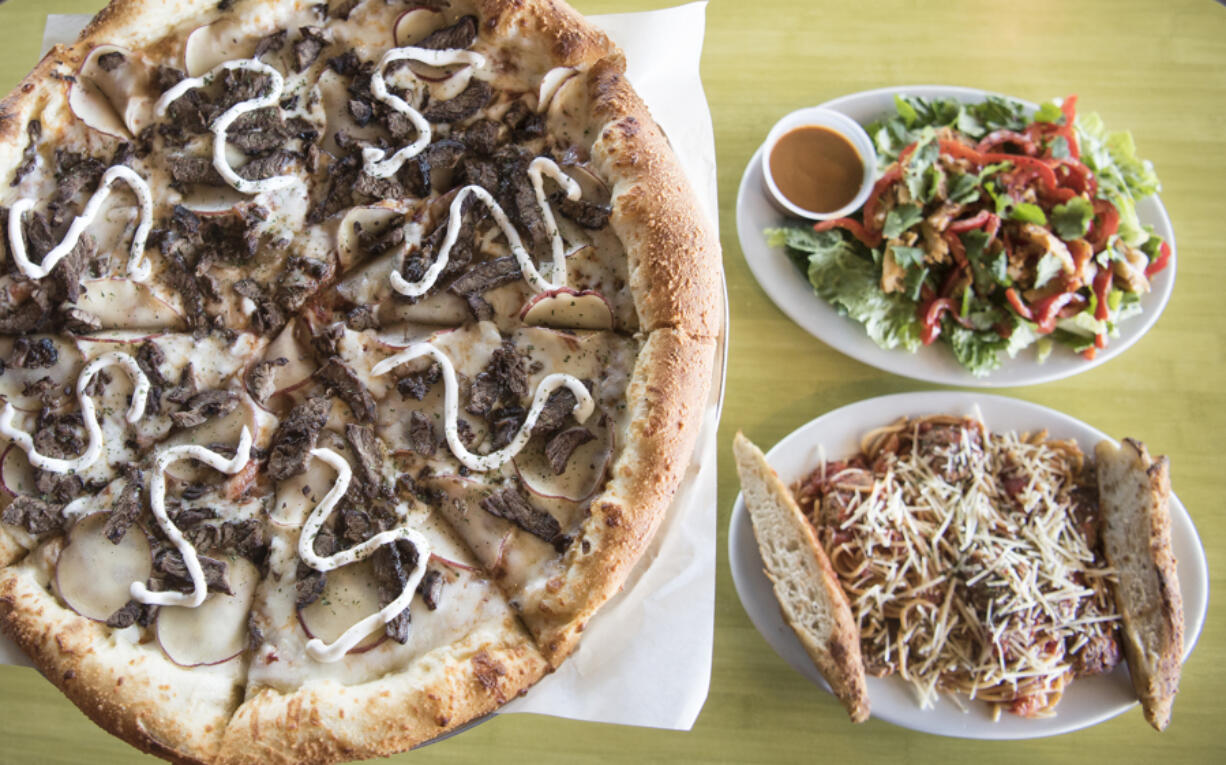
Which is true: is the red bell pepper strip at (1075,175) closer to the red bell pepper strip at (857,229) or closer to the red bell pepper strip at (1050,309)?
the red bell pepper strip at (1050,309)

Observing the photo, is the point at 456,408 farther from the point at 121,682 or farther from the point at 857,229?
the point at 857,229

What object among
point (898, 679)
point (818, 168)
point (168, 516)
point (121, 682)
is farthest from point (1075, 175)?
point (121, 682)

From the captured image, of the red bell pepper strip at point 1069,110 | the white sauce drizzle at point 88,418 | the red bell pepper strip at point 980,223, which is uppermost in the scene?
the white sauce drizzle at point 88,418

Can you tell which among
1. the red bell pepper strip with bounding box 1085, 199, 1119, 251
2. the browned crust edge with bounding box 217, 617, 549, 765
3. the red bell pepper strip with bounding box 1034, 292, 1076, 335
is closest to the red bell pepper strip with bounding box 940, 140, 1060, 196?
the red bell pepper strip with bounding box 1085, 199, 1119, 251

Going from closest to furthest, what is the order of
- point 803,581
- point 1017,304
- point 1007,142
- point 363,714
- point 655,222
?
point 363,714, point 655,222, point 803,581, point 1017,304, point 1007,142

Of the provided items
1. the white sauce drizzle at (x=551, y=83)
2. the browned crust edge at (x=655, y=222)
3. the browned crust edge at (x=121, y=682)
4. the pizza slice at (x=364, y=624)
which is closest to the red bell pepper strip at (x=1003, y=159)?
the browned crust edge at (x=655, y=222)

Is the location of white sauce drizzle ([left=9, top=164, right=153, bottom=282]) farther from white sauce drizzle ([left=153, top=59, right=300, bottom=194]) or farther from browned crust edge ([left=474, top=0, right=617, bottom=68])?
browned crust edge ([left=474, top=0, right=617, bottom=68])
